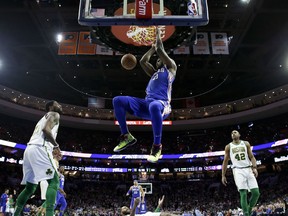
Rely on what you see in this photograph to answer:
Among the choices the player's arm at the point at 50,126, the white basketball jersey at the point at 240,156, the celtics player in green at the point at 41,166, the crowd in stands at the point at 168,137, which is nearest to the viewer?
the celtics player in green at the point at 41,166

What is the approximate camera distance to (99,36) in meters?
15.5

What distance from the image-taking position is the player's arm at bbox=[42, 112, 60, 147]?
5.37 m

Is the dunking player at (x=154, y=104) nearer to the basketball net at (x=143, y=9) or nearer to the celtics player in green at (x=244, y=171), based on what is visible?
the basketball net at (x=143, y=9)

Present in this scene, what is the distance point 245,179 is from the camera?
754 centimetres

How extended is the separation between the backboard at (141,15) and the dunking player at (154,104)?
490 mm

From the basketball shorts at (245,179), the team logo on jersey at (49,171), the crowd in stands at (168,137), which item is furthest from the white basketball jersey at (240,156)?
the crowd in stands at (168,137)

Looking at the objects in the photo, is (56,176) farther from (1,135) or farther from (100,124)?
(100,124)

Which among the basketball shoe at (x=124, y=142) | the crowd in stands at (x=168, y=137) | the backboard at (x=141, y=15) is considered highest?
the crowd in stands at (x=168, y=137)

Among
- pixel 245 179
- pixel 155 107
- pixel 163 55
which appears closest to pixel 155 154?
pixel 155 107

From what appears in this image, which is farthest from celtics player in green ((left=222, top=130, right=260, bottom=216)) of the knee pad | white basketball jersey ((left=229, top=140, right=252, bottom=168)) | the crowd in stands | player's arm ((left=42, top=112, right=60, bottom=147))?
the crowd in stands

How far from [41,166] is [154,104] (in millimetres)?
2428

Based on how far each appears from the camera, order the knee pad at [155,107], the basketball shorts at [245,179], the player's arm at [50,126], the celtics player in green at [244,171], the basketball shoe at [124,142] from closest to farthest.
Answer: the knee pad at [155,107], the basketball shoe at [124,142], the player's arm at [50,126], the celtics player in green at [244,171], the basketball shorts at [245,179]

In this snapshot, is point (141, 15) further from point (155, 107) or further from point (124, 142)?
point (124, 142)

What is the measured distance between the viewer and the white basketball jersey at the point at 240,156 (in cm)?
775
